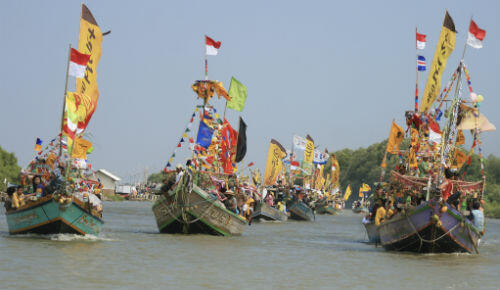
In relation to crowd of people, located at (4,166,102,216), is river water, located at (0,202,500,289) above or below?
below

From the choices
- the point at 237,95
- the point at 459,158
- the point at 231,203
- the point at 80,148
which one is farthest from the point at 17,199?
the point at 459,158

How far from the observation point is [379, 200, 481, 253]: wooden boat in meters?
21.6

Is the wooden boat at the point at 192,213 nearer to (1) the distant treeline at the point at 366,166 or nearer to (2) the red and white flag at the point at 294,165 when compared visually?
(2) the red and white flag at the point at 294,165

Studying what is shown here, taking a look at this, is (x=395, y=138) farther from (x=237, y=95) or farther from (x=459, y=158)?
(x=237, y=95)

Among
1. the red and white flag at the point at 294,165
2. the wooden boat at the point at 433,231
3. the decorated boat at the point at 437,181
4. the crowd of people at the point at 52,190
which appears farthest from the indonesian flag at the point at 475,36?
the red and white flag at the point at 294,165

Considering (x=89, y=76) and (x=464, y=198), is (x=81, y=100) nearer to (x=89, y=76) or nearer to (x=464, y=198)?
(x=89, y=76)

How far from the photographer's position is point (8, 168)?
268 ft

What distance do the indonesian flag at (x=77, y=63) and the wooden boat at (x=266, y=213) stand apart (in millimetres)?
25191

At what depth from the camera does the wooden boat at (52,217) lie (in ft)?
72.9

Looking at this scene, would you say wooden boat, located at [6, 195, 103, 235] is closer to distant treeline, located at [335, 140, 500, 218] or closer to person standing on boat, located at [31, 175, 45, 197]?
person standing on boat, located at [31, 175, 45, 197]

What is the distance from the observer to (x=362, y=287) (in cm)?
1683

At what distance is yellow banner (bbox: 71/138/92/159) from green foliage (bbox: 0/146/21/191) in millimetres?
58495

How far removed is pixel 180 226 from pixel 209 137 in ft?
11.5

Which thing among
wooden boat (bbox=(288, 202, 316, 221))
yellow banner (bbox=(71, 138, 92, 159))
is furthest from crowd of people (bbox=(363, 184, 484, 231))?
wooden boat (bbox=(288, 202, 316, 221))
